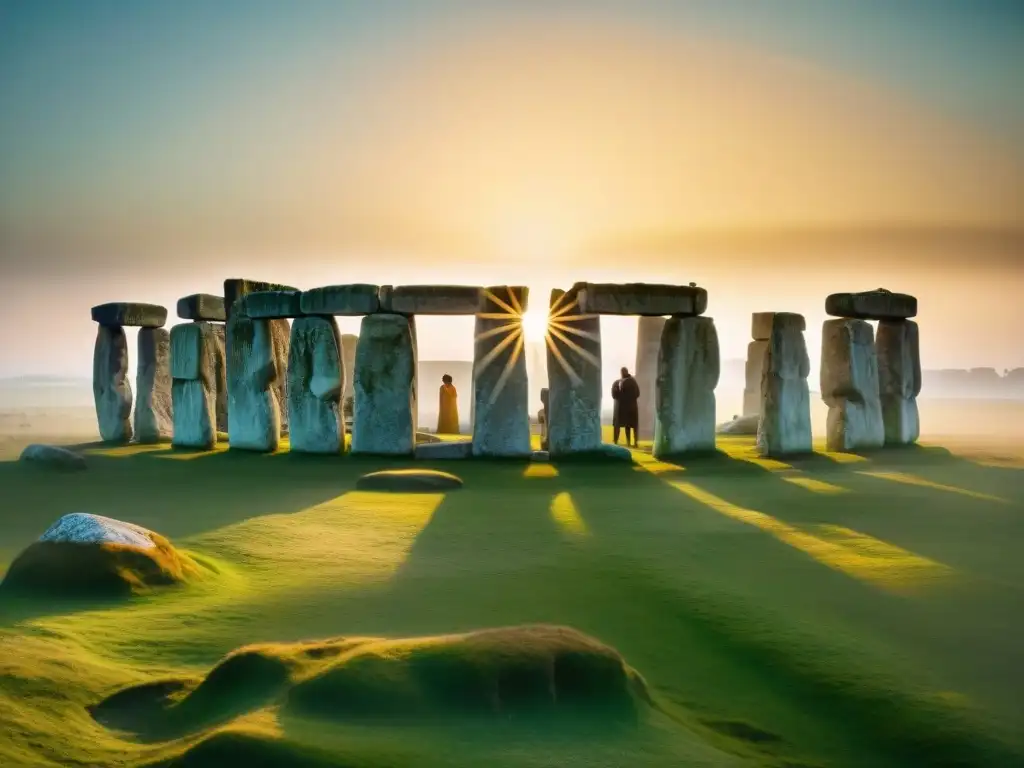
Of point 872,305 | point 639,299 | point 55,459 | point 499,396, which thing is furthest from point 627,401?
point 55,459

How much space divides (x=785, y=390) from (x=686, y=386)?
4.73ft

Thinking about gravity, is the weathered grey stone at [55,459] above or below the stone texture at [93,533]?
below

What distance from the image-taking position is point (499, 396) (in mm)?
14102

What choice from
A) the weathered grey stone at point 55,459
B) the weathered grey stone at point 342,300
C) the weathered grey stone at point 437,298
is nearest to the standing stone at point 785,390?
the weathered grey stone at point 437,298

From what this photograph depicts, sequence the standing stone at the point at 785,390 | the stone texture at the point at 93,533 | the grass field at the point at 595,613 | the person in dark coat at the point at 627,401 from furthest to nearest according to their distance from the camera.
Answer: the person in dark coat at the point at 627,401
the standing stone at the point at 785,390
the stone texture at the point at 93,533
the grass field at the point at 595,613

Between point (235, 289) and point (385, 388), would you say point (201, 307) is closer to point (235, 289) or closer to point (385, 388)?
point (235, 289)

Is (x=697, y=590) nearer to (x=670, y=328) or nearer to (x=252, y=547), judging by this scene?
(x=252, y=547)

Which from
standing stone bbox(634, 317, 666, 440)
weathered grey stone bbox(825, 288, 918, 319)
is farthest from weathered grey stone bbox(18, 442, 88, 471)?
standing stone bbox(634, 317, 666, 440)

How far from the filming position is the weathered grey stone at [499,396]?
14.1 metres

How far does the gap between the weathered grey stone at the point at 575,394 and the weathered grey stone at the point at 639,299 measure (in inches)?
10.4

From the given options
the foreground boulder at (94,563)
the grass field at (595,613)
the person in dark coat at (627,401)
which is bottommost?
the grass field at (595,613)

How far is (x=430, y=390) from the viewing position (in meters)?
74.4

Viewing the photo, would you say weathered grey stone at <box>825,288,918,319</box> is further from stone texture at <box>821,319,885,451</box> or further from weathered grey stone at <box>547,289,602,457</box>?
weathered grey stone at <box>547,289,602,457</box>

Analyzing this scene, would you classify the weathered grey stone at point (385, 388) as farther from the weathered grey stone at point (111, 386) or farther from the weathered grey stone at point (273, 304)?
the weathered grey stone at point (111, 386)
